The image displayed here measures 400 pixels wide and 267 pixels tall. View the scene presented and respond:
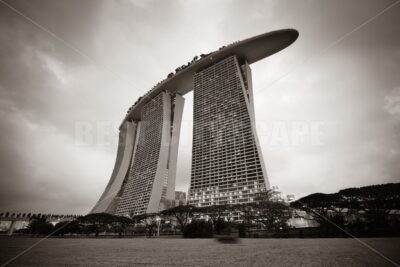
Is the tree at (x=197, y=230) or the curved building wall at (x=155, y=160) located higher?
the curved building wall at (x=155, y=160)

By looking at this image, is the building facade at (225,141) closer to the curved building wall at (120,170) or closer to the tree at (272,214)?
the tree at (272,214)

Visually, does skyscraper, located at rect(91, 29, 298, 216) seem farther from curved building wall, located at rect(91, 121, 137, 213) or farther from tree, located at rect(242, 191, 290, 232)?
tree, located at rect(242, 191, 290, 232)

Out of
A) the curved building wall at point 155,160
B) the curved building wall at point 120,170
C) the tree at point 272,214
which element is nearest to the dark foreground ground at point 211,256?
the tree at point 272,214

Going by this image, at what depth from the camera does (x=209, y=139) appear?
120000mm

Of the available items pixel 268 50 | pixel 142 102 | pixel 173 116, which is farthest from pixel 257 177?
pixel 142 102

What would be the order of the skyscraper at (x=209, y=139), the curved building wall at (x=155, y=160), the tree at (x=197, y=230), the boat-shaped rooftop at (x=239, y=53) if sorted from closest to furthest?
the tree at (x=197, y=230)
the skyscraper at (x=209, y=139)
the curved building wall at (x=155, y=160)
the boat-shaped rooftop at (x=239, y=53)

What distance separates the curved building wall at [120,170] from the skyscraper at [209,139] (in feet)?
2.40

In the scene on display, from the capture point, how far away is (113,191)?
13475 centimetres

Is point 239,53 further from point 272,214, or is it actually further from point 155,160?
point 272,214

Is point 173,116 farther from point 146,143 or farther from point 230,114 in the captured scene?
point 230,114

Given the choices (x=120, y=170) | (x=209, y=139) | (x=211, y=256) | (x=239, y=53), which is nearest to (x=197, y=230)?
(x=211, y=256)

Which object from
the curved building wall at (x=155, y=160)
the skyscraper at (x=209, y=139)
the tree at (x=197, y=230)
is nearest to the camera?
the tree at (x=197, y=230)

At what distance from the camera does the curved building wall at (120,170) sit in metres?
137

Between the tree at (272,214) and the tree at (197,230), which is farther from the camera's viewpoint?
the tree at (272,214)
